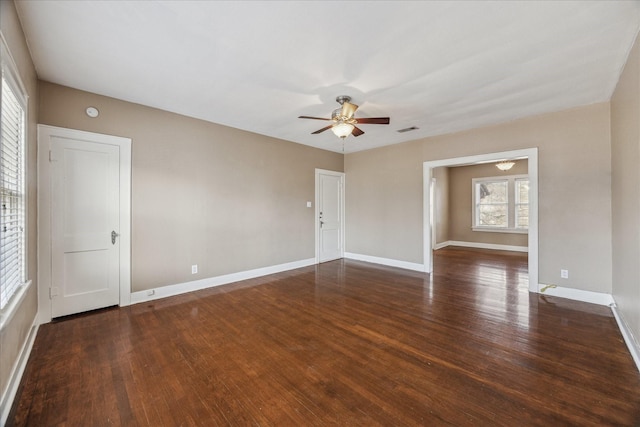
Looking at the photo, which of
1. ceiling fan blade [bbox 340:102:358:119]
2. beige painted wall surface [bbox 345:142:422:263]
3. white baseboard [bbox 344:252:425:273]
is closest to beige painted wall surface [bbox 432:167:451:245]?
beige painted wall surface [bbox 345:142:422:263]

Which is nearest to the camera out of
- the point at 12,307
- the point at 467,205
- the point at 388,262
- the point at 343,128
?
the point at 12,307

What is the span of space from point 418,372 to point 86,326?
3.38m

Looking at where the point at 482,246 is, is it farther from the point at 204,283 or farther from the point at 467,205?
the point at 204,283

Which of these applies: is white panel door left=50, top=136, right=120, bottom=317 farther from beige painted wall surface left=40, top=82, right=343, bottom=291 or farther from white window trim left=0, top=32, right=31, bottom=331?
white window trim left=0, top=32, right=31, bottom=331

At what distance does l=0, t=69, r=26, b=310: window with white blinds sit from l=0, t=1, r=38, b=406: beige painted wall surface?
216 mm

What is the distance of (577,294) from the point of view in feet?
11.8

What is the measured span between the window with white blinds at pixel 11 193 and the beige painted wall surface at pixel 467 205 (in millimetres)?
9285

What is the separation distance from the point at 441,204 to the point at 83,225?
834 cm

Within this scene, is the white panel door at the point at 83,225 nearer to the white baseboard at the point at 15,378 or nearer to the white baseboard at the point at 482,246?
the white baseboard at the point at 15,378

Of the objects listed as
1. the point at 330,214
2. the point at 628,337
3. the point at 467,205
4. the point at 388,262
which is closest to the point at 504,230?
the point at 467,205

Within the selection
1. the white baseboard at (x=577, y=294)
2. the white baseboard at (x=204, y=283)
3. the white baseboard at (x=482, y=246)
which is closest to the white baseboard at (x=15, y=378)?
the white baseboard at (x=204, y=283)

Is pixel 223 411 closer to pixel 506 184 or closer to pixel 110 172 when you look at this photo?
pixel 110 172

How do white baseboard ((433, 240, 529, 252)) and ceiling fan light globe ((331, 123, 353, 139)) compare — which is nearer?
ceiling fan light globe ((331, 123, 353, 139))

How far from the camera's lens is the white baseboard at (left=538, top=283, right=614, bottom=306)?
11.1 feet
